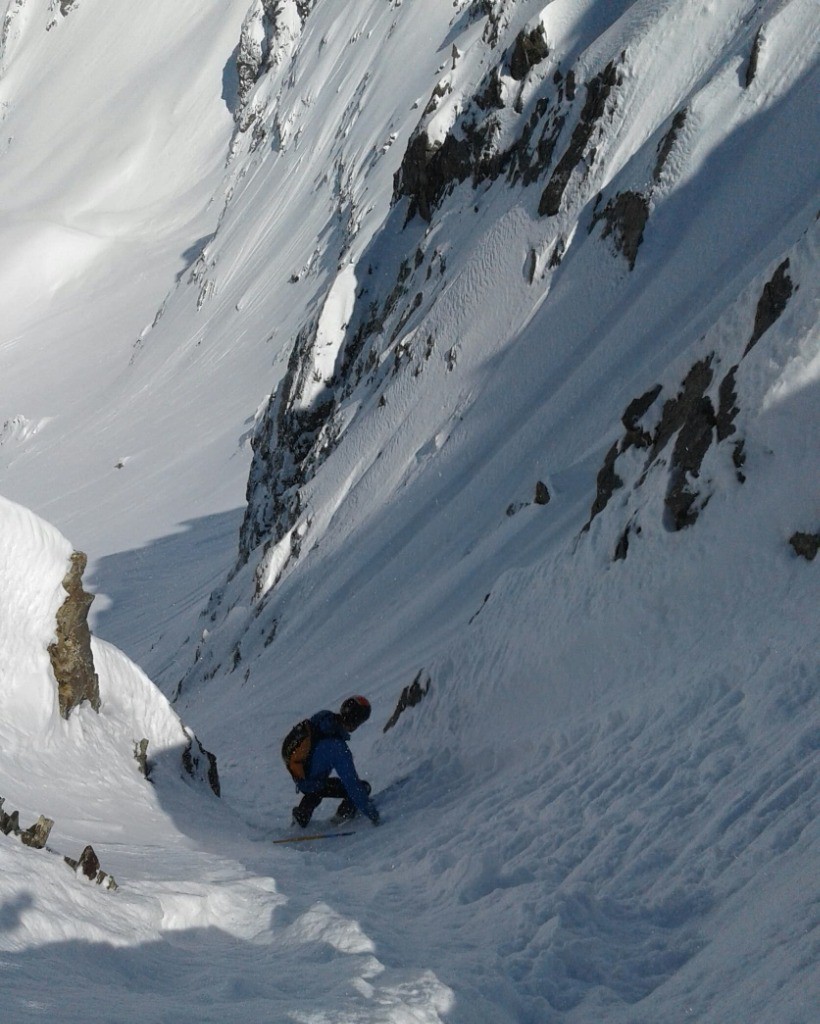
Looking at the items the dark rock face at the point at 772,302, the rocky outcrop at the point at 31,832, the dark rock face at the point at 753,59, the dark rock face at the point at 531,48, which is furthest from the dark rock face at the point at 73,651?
the dark rock face at the point at 531,48

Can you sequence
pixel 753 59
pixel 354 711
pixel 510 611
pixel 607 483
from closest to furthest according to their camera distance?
pixel 354 711, pixel 510 611, pixel 607 483, pixel 753 59

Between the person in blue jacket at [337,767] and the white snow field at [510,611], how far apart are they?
1.12 feet

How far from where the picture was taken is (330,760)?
8.66m

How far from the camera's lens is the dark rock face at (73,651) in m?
9.36

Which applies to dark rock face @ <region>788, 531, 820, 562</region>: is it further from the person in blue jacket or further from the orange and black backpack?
the orange and black backpack

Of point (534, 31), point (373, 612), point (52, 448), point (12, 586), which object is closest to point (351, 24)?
point (52, 448)

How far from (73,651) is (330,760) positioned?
8.07ft

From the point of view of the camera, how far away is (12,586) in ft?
31.0

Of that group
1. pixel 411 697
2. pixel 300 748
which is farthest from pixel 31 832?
pixel 411 697

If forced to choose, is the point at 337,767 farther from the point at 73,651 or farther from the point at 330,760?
the point at 73,651

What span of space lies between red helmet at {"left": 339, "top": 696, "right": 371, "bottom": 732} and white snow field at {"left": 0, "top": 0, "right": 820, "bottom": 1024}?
2.49ft

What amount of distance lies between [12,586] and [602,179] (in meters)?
12.5

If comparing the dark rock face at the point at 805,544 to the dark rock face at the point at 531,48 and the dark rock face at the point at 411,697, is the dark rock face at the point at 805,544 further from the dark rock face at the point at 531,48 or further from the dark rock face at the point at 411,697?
the dark rock face at the point at 531,48

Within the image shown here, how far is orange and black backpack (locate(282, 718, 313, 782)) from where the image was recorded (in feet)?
28.9
